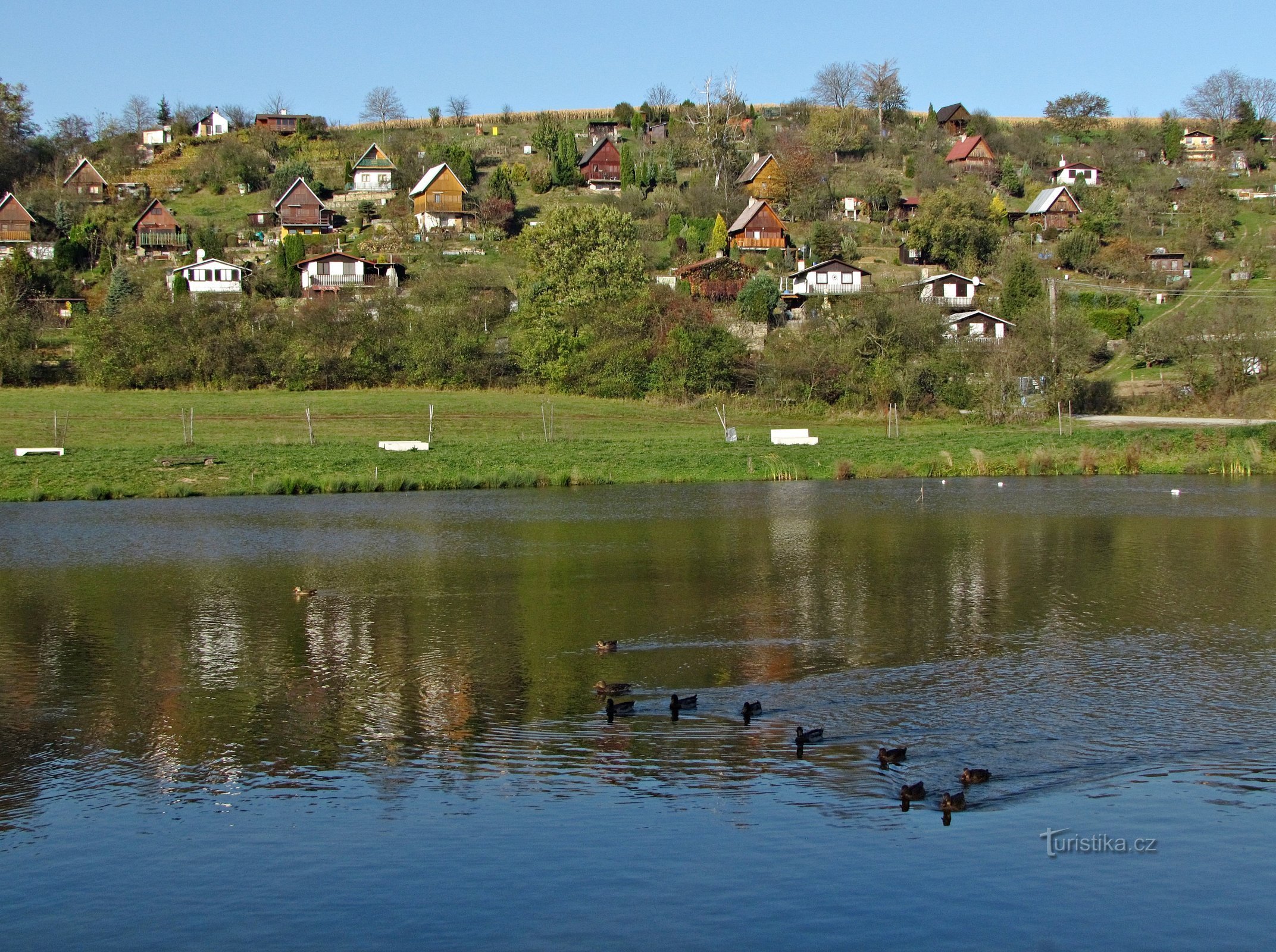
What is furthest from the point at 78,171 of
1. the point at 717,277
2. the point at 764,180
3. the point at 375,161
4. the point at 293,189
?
the point at 717,277

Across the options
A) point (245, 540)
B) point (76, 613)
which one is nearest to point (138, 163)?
point (245, 540)

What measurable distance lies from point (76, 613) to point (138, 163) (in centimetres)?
12682

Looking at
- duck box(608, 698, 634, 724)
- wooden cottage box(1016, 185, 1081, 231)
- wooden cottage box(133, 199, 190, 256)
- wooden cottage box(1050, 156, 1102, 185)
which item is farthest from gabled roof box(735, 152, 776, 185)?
duck box(608, 698, 634, 724)

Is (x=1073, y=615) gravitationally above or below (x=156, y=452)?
below

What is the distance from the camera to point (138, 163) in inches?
5364

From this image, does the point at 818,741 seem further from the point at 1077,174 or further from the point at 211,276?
the point at 1077,174

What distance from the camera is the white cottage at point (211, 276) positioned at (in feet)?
320

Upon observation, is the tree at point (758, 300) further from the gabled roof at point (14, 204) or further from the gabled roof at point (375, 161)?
the gabled roof at point (14, 204)

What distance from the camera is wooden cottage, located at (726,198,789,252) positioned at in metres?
107

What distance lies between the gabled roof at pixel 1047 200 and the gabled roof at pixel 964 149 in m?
16.4

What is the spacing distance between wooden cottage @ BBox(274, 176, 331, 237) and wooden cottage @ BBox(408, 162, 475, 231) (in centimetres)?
932

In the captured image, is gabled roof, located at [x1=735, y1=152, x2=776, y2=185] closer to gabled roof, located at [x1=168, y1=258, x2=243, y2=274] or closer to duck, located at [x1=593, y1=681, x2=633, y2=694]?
gabled roof, located at [x1=168, y1=258, x2=243, y2=274]

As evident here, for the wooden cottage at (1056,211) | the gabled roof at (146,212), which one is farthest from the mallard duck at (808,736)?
the gabled roof at (146,212)

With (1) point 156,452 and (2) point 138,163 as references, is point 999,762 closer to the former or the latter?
(1) point 156,452
